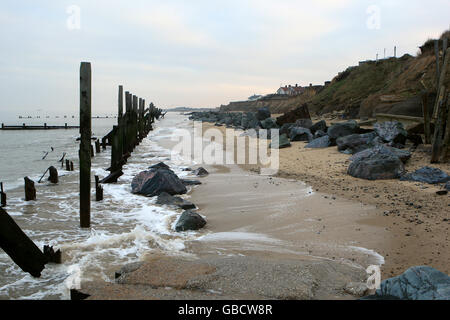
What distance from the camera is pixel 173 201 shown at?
277 inches

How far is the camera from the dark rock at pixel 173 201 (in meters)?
6.79

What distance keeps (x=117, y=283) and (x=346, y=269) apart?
2.37m

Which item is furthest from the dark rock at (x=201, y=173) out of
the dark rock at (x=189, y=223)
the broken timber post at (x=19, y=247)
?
the broken timber post at (x=19, y=247)

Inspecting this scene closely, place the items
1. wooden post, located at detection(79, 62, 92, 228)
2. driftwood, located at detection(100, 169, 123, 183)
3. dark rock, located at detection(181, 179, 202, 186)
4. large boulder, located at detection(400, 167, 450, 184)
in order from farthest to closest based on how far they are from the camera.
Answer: driftwood, located at detection(100, 169, 123, 183) → dark rock, located at detection(181, 179, 202, 186) → large boulder, located at detection(400, 167, 450, 184) → wooden post, located at detection(79, 62, 92, 228)

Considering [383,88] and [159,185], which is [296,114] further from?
[159,185]

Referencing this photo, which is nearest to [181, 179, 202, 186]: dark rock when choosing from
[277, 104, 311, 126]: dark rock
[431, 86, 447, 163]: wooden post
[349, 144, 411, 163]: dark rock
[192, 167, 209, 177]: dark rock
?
[192, 167, 209, 177]: dark rock

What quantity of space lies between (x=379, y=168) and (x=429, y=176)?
1004mm

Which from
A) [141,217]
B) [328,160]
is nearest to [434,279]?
[141,217]

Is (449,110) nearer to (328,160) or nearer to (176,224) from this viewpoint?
(328,160)

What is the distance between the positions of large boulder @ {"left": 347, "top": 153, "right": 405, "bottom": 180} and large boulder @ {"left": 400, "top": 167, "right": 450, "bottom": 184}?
1.00ft

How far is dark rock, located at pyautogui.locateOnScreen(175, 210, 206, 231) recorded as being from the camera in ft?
17.9

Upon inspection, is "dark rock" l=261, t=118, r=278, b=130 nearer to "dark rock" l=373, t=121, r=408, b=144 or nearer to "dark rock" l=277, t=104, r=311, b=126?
"dark rock" l=277, t=104, r=311, b=126

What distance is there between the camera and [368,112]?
68.9ft

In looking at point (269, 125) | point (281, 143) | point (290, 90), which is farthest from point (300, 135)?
point (290, 90)
